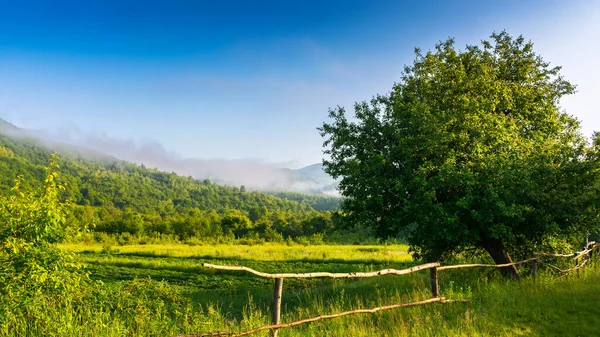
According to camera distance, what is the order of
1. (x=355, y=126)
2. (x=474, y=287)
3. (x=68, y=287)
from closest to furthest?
(x=68, y=287), (x=474, y=287), (x=355, y=126)

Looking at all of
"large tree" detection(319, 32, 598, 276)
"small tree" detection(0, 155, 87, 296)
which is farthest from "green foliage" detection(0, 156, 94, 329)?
"large tree" detection(319, 32, 598, 276)

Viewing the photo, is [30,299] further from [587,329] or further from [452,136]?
[452,136]

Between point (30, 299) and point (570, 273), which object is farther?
point (570, 273)

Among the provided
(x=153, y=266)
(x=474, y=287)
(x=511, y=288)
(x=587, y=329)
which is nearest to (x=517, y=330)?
(x=587, y=329)

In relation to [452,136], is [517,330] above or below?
below

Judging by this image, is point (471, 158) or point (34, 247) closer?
point (34, 247)

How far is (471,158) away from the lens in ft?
49.3

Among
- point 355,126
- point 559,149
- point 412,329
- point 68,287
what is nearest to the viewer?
point 412,329

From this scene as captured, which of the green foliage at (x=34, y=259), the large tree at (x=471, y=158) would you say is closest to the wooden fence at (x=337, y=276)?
the large tree at (x=471, y=158)

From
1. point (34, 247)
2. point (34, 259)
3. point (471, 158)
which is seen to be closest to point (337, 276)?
point (34, 259)

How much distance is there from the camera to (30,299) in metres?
8.09

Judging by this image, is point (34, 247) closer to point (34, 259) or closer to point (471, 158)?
point (34, 259)

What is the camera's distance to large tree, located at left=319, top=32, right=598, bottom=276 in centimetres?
1355

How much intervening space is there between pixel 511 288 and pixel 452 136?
5.89m
